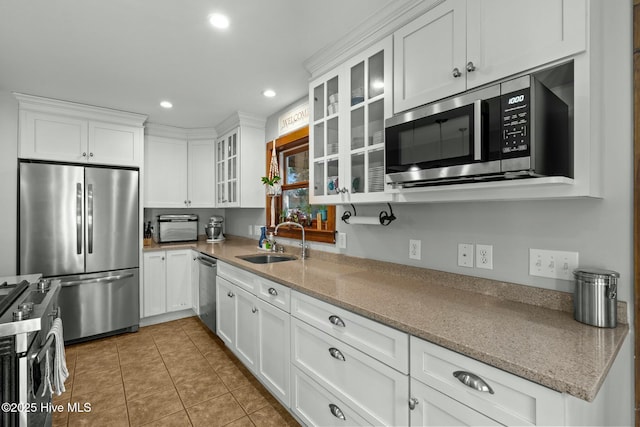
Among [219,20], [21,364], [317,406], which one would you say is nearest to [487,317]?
[317,406]

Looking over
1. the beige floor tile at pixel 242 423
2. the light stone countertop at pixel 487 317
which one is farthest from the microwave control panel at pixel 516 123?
the beige floor tile at pixel 242 423

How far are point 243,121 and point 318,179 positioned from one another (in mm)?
1700

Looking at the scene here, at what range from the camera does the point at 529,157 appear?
3.42 ft

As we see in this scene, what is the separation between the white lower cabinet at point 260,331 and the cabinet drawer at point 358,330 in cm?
23

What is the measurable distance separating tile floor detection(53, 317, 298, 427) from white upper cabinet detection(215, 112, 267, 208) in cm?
157

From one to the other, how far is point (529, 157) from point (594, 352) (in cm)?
63

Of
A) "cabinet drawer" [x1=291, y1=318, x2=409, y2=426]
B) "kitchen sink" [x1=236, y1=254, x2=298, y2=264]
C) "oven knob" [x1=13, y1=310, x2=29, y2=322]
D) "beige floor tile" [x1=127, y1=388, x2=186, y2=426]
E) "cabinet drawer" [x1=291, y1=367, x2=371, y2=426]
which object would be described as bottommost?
"beige floor tile" [x1=127, y1=388, x2=186, y2=426]

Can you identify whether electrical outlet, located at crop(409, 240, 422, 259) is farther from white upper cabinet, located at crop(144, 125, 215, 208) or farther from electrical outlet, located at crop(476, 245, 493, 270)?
white upper cabinet, located at crop(144, 125, 215, 208)

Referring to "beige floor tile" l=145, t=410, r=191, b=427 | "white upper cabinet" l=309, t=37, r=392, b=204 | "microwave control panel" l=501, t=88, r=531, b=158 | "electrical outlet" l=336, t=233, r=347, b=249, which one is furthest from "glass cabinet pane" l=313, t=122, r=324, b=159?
"beige floor tile" l=145, t=410, r=191, b=427

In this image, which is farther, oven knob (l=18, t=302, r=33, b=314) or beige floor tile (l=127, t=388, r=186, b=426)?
beige floor tile (l=127, t=388, r=186, b=426)

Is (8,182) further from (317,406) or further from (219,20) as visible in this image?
(317,406)

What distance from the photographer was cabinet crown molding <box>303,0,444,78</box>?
1.55 m

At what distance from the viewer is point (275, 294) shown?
197 cm

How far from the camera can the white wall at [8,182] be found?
2777 millimetres
